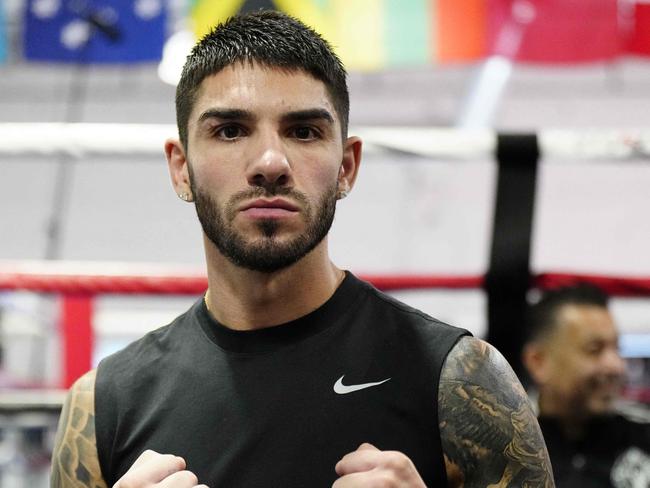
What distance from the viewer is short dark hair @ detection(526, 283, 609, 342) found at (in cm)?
267

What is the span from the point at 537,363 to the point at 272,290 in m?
1.64

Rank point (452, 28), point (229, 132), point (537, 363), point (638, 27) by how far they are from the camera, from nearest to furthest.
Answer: point (229, 132), point (537, 363), point (452, 28), point (638, 27)

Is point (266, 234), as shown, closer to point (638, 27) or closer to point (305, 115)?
point (305, 115)

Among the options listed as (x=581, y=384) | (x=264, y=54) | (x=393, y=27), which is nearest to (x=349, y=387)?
(x=264, y=54)

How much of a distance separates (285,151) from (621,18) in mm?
3040

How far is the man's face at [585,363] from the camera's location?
8.75 feet

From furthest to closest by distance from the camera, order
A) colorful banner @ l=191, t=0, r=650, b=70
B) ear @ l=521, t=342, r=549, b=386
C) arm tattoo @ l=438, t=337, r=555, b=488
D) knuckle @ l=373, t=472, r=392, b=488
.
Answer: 1. colorful banner @ l=191, t=0, r=650, b=70
2. ear @ l=521, t=342, r=549, b=386
3. arm tattoo @ l=438, t=337, r=555, b=488
4. knuckle @ l=373, t=472, r=392, b=488

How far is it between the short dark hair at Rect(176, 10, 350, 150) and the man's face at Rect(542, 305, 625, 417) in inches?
61.3

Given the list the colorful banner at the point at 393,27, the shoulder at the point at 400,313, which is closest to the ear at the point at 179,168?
the shoulder at the point at 400,313

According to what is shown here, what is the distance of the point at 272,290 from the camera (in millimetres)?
1346

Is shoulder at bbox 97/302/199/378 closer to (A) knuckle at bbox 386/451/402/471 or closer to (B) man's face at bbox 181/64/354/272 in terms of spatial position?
(B) man's face at bbox 181/64/354/272

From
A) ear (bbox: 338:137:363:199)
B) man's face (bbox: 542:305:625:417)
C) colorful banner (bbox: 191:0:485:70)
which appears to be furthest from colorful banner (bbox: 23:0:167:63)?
ear (bbox: 338:137:363:199)

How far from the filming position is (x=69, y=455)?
1374mm

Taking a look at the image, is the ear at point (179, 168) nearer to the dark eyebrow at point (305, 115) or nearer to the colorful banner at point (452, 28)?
the dark eyebrow at point (305, 115)
